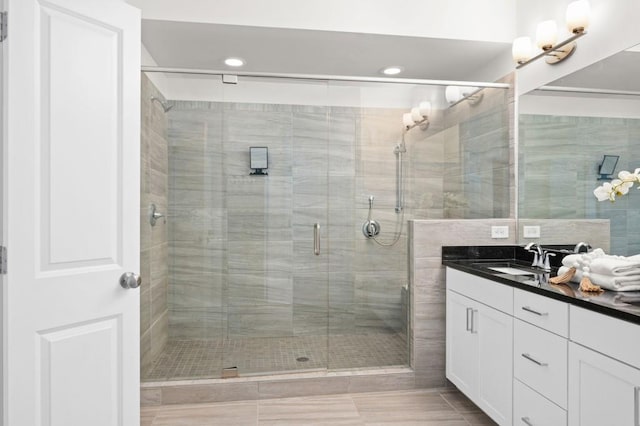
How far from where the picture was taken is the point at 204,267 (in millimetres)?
2926

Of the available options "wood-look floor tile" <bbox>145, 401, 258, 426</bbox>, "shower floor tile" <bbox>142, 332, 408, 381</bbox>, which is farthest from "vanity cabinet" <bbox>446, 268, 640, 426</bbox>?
"wood-look floor tile" <bbox>145, 401, 258, 426</bbox>

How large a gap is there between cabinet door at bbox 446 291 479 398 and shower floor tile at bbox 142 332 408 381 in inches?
14.2

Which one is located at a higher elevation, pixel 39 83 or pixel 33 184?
pixel 39 83

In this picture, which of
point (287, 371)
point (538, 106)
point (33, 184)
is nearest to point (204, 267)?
point (287, 371)

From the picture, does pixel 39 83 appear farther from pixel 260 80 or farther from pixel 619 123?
pixel 619 123

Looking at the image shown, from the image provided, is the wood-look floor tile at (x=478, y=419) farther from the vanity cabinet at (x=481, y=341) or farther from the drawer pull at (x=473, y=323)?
the drawer pull at (x=473, y=323)

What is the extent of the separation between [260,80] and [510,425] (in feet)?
7.88

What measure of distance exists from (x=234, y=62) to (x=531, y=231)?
2.52 m

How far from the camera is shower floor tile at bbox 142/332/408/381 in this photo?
113 inches

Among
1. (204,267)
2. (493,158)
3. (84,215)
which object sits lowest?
(204,267)

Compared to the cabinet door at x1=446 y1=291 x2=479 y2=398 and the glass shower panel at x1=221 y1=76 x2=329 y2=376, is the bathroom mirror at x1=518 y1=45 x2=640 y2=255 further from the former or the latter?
the glass shower panel at x1=221 y1=76 x2=329 y2=376

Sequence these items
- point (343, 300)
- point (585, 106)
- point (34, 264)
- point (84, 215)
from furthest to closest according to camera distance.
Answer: point (343, 300) → point (585, 106) → point (84, 215) → point (34, 264)

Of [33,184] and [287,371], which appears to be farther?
[287,371]

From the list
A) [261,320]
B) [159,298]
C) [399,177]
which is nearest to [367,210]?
[399,177]
